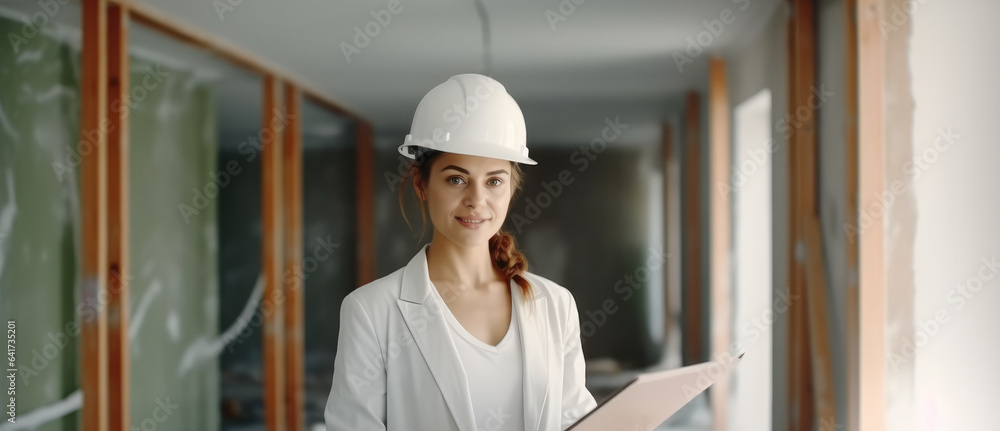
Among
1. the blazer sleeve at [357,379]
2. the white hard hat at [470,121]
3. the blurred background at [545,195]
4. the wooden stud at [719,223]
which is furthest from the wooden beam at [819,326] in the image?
the blazer sleeve at [357,379]

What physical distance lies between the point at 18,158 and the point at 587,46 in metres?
1.87

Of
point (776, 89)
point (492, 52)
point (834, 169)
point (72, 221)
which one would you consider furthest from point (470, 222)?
point (776, 89)

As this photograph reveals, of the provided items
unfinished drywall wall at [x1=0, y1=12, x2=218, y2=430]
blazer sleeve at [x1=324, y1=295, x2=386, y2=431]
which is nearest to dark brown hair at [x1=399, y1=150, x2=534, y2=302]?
blazer sleeve at [x1=324, y1=295, x2=386, y2=431]

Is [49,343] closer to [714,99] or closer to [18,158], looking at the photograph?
[18,158]

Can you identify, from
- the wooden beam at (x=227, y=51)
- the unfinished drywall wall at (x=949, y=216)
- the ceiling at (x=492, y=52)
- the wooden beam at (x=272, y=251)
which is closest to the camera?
the unfinished drywall wall at (x=949, y=216)

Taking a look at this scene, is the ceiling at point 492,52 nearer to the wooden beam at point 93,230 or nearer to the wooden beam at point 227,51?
the wooden beam at point 227,51

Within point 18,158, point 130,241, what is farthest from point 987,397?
point 18,158

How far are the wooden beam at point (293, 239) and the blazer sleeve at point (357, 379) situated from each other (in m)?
1.39

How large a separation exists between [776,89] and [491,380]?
1896 millimetres

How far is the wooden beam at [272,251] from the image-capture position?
2.64 metres

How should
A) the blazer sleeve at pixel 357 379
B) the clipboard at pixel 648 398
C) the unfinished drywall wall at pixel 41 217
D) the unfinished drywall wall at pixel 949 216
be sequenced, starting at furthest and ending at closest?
the unfinished drywall wall at pixel 41 217, the unfinished drywall wall at pixel 949 216, the blazer sleeve at pixel 357 379, the clipboard at pixel 648 398

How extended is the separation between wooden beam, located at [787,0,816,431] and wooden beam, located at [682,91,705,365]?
333 millimetres

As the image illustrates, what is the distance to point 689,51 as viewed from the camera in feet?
8.80

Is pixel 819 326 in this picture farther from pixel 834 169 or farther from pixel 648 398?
pixel 648 398
